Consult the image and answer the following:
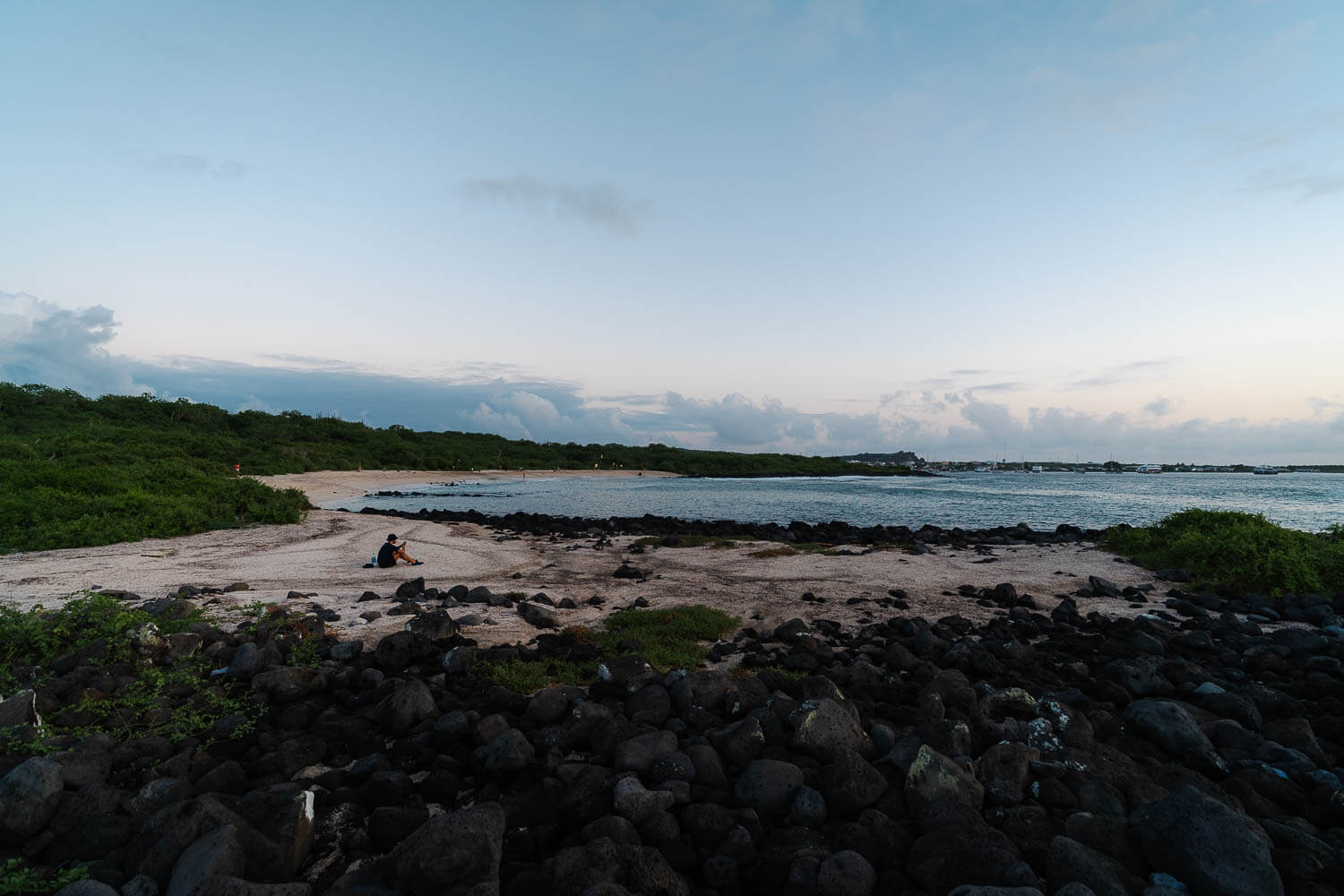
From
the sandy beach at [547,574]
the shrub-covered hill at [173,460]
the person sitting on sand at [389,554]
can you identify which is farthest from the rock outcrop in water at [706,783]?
the shrub-covered hill at [173,460]

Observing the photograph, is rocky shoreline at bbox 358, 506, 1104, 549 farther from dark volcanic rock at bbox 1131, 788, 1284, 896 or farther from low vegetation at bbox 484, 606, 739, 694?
dark volcanic rock at bbox 1131, 788, 1284, 896

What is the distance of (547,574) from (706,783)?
38.0 ft

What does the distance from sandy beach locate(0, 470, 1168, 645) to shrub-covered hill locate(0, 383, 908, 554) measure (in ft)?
4.94

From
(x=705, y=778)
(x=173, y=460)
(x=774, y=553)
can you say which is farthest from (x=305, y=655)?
(x=173, y=460)

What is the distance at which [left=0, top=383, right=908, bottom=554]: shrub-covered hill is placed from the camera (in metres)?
18.6

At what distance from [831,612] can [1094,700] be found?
15.7ft

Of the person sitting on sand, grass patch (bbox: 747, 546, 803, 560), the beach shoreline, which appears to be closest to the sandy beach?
grass patch (bbox: 747, 546, 803, 560)

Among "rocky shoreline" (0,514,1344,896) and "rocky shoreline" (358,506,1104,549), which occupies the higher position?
"rocky shoreline" (0,514,1344,896)

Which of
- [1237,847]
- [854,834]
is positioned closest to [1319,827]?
[1237,847]

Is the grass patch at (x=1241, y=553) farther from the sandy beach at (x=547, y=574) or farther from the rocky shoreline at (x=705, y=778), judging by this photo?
the rocky shoreline at (x=705, y=778)

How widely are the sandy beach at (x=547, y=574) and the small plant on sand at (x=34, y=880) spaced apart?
5.67m

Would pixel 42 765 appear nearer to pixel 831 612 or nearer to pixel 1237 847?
pixel 1237 847

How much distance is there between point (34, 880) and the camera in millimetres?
4090

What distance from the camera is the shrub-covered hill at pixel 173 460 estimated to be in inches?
733
